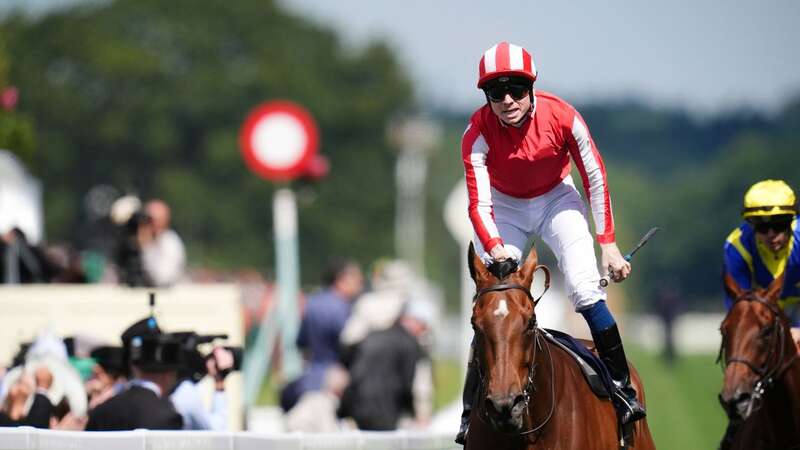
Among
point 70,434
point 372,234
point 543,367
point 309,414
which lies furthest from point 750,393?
point 372,234

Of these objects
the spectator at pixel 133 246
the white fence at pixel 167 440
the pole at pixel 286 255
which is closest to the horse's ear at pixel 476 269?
the white fence at pixel 167 440

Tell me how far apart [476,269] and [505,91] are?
892 mm

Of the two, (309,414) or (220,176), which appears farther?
(220,176)

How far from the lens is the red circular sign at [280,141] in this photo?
15367 millimetres

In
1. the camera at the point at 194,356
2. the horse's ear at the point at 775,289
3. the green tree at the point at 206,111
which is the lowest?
the camera at the point at 194,356

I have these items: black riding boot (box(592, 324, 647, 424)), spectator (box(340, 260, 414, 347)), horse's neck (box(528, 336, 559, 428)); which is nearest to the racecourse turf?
spectator (box(340, 260, 414, 347))

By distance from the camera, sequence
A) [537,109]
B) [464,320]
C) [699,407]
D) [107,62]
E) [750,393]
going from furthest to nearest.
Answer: [107,62] → [699,407] → [464,320] → [750,393] → [537,109]

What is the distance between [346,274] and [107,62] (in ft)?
203

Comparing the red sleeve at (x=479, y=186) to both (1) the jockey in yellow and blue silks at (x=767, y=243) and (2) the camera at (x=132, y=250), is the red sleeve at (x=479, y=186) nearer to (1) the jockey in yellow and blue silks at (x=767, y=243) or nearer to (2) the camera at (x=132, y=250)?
(1) the jockey in yellow and blue silks at (x=767, y=243)

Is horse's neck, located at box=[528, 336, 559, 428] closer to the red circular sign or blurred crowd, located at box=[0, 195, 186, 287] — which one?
blurred crowd, located at box=[0, 195, 186, 287]

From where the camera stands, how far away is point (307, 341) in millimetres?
14586

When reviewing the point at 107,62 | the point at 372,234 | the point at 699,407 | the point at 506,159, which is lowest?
the point at 699,407

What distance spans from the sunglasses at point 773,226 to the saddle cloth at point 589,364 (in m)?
1.52

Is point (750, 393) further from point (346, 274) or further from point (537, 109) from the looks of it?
point (346, 274)
